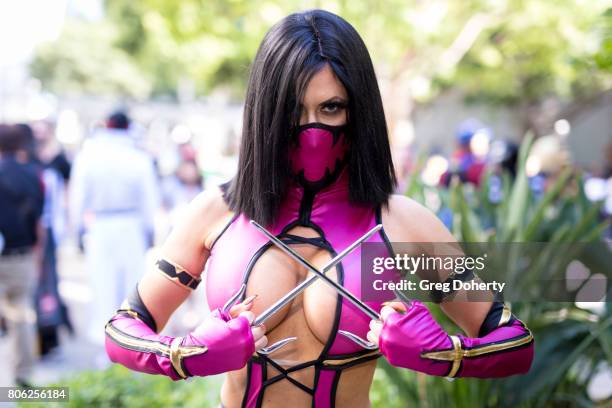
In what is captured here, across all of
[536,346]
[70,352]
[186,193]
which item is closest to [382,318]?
[536,346]

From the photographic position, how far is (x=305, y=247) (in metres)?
2.00

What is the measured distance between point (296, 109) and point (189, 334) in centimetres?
64

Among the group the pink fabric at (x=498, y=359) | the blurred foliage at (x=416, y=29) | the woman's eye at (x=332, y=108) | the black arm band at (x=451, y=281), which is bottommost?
the pink fabric at (x=498, y=359)

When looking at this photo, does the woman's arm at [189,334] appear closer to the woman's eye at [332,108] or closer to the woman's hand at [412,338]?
the woman's hand at [412,338]

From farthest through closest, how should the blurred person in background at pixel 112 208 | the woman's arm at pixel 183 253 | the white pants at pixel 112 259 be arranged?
the white pants at pixel 112 259 < the blurred person in background at pixel 112 208 < the woman's arm at pixel 183 253

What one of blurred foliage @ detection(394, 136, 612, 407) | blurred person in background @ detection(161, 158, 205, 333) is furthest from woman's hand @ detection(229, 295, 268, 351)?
blurred person in background @ detection(161, 158, 205, 333)

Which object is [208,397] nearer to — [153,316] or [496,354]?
[153,316]

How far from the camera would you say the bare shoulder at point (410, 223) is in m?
2.03

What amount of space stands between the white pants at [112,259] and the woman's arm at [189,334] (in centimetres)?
415

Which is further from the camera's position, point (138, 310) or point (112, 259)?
point (112, 259)

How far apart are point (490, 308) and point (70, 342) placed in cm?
579

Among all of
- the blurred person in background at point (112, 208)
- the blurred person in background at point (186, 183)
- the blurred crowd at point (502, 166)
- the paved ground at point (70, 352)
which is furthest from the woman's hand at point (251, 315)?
the blurred person in background at point (186, 183)

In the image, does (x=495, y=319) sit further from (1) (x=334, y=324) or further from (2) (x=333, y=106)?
(2) (x=333, y=106)

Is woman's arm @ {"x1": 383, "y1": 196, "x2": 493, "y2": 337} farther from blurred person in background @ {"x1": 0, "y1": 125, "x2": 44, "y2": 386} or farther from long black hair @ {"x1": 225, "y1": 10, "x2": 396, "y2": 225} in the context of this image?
blurred person in background @ {"x1": 0, "y1": 125, "x2": 44, "y2": 386}
